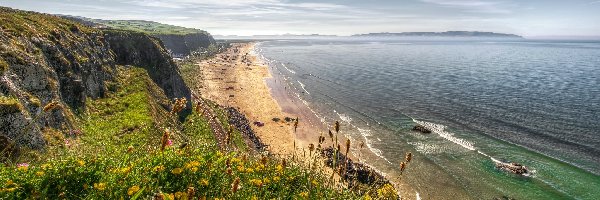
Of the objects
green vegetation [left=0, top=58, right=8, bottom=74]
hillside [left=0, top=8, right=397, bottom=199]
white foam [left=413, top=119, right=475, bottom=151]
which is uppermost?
green vegetation [left=0, top=58, right=8, bottom=74]

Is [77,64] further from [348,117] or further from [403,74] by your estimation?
[403,74]

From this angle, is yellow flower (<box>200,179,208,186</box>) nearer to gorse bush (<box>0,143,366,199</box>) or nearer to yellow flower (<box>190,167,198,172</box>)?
gorse bush (<box>0,143,366,199</box>)

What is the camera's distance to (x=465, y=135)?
166ft

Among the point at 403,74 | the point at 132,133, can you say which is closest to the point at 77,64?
the point at 132,133

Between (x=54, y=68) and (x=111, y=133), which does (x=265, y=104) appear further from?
(x=111, y=133)

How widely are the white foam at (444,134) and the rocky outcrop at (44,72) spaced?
42.1 m

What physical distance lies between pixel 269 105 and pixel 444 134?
3316cm

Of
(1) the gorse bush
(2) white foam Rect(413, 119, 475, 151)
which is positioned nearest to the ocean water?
(2) white foam Rect(413, 119, 475, 151)

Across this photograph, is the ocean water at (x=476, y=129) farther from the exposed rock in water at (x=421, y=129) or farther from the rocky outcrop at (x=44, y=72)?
the rocky outcrop at (x=44, y=72)

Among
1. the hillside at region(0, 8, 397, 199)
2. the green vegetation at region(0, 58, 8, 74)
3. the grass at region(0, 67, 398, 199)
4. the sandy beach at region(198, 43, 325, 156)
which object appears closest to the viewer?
the grass at region(0, 67, 398, 199)

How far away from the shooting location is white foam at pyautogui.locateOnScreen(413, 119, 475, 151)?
46.9 meters

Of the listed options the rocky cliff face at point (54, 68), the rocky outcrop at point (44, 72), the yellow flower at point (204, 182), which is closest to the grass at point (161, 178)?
the yellow flower at point (204, 182)

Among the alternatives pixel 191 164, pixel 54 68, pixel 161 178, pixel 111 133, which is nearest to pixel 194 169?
pixel 191 164

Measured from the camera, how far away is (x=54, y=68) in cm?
2767
